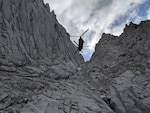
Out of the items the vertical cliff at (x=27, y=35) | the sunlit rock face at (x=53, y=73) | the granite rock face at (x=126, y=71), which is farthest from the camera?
the vertical cliff at (x=27, y=35)

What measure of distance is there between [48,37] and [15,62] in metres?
10.8

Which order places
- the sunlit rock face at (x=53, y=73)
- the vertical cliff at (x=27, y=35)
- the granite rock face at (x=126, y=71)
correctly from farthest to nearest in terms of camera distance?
the vertical cliff at (x=27, y=35) < the granite rock face at (x=126, y=71) < the sunlit rock face at (x=53, y=73)

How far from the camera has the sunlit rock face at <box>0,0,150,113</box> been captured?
1777cm

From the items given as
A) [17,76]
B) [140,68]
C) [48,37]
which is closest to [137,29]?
[140,68]

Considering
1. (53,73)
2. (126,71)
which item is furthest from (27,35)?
(126,71)

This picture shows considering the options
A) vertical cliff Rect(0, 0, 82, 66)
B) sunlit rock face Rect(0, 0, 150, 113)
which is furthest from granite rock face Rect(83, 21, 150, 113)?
vertical cliff Rect(0, 0, 82, 66)

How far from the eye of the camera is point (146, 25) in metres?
36.9

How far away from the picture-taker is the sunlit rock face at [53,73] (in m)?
17.8

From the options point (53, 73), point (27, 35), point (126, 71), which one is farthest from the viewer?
point (126, 71)

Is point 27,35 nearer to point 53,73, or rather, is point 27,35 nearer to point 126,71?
point 53,73

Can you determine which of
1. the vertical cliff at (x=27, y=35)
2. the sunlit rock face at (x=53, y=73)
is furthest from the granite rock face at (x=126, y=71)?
the vertical cliff at (x=27, y=35)

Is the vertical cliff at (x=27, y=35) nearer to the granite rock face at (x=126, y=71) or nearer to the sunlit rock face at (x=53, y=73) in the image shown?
the sunlit rock face at (x=53, y=73)

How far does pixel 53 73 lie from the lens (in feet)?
80.2

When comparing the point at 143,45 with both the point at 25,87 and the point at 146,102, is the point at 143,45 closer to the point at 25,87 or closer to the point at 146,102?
the point at 146,102
